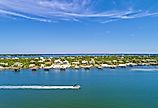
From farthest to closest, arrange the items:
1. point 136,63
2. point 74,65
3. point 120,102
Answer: point 136,63 < point 74,65 < point 120,102

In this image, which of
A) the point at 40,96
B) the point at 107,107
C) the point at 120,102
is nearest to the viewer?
the point at 107,107

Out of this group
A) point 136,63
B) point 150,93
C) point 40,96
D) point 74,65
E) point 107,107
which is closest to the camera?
point 107,107

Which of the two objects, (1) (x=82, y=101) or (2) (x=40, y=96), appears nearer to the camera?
(1) (x=82, y=101)

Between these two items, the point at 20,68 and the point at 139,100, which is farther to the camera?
the point at 20,68

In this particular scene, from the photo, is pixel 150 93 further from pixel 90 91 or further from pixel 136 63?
pixel 136 63

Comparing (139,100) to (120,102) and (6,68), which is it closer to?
(120,102)

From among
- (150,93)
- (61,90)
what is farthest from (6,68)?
(150,93)

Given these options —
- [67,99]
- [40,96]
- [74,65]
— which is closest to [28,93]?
[40,96]

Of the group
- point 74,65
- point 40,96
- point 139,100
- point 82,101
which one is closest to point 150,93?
point 139,100

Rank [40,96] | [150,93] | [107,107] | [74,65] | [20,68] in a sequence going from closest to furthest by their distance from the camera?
[107,107] → [40,96] → [150,93] → [20,68] → [74,65]
